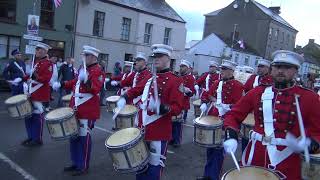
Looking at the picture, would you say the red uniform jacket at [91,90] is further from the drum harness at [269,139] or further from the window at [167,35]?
the window at [167,35]

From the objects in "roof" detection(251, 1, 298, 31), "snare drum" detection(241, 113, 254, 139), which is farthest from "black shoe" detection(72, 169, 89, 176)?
"roof" detection(251, 1, 298, 31)

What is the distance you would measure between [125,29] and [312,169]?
77.5 feet

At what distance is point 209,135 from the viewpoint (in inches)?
244

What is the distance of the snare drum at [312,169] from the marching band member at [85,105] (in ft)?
11.5

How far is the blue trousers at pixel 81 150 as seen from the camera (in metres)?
6.49

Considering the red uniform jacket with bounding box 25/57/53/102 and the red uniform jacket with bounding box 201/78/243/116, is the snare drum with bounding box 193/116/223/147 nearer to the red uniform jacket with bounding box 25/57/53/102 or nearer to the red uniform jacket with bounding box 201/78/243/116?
the red uniform jacket with bounding box 201/78/243/116

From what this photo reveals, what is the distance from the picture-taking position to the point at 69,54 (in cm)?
2247

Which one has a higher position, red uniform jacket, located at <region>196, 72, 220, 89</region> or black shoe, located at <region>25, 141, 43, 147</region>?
red uniform jacket, located at <region>196, 72, 220, 89</region>

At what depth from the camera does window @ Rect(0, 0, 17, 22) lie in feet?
63.4

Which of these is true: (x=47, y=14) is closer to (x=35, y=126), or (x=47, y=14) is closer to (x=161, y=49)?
(x=35, y=126)

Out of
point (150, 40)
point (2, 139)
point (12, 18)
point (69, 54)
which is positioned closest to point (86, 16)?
point (69, 54)

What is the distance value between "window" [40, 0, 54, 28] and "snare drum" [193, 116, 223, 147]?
649 inches

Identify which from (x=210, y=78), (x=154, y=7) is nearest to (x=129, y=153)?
(x=210, y=78)

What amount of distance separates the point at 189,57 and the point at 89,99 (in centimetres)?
3556
